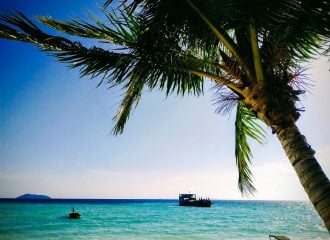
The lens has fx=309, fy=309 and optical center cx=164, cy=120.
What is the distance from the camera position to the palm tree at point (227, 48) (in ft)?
9.71

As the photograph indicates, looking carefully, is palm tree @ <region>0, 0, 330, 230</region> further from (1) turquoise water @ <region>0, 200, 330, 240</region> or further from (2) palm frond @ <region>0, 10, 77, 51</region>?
(1) turquoise water @ <region>0, 200, 330, 240</region>

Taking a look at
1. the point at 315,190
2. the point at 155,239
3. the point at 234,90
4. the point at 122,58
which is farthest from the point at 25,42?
the point at 155,239

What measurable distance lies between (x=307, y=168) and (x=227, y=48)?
165 cm

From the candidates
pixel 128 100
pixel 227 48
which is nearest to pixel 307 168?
pixel 227 48

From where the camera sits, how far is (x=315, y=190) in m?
2.55

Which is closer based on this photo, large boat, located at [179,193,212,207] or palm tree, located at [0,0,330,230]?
palm tree, located at [0,0,330,230]

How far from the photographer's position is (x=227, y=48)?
3.60 meters

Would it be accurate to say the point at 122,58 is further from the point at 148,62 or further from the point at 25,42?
the point at 25,42

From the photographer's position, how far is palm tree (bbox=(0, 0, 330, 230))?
296cm

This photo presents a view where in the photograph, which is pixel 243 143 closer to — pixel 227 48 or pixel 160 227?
pixel 227 48

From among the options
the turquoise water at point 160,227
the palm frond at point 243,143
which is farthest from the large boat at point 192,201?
the palm frond at point 243,143

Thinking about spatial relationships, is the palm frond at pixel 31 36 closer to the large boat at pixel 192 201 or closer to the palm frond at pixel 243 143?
the palm frond at pixel 243 143

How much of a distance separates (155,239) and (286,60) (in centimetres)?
1962

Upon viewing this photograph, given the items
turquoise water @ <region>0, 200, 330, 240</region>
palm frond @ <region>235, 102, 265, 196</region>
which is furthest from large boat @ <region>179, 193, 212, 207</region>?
palm frond @ <region>235, 102, 265, 196</region>
